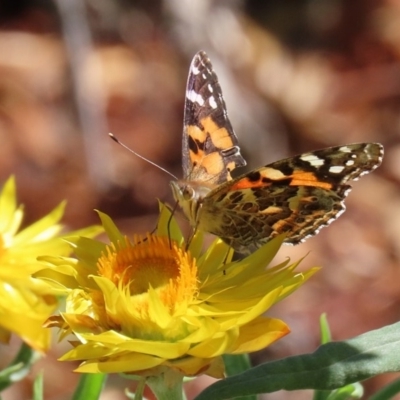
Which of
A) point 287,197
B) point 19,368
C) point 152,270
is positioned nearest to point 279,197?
point 287,197

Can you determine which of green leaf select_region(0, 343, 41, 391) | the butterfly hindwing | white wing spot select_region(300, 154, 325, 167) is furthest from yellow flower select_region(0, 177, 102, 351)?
white wing spot select_region(300, 154, 325, 167)

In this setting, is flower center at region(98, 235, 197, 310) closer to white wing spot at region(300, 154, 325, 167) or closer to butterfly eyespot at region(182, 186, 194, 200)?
butterfly eyespot at region(182, 186, 194, 200)

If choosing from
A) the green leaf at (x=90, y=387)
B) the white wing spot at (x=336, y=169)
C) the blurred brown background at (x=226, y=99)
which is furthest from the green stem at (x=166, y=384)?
the blurred brown background at (x=226, y=99)

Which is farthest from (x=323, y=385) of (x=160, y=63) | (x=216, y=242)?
(x=160, y=63)

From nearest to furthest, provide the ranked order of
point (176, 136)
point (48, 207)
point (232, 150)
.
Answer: point (232, 150), point (48, 207), point (176, 136)

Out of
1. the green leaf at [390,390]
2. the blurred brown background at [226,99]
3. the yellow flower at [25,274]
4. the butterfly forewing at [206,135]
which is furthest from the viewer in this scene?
the blurred brown background at [226,99]

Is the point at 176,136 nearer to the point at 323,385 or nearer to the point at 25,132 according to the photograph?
the point at 25,132

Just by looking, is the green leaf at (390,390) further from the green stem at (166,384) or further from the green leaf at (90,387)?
the green leaf at (90,387)
